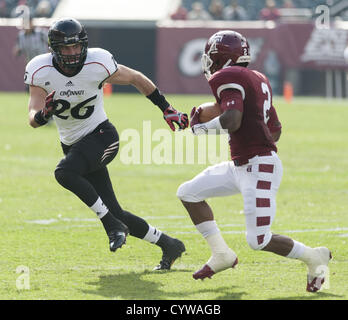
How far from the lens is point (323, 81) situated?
942 inches

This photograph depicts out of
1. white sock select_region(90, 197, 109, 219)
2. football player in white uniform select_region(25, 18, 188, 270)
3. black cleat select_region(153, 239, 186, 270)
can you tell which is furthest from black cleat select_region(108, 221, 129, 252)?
black cleat select_region(153, 239, 186, 270)

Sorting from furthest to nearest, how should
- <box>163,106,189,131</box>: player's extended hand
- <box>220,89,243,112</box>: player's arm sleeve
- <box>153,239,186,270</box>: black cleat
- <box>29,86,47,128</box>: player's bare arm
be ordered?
1. <box>163,106,189,131</box>: player's extended hand
2. <box>29,86,47,128</box>: player's bare arm
3. <box>153,239,186,270</box>: black cleat
4. <box>220,89,243,112</box>: player's arm sleeve

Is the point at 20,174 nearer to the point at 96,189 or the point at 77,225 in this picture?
the point at 77,225

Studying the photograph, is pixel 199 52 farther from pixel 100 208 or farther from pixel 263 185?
pixel 263 185

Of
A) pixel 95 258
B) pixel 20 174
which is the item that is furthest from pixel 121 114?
pixel 95 258

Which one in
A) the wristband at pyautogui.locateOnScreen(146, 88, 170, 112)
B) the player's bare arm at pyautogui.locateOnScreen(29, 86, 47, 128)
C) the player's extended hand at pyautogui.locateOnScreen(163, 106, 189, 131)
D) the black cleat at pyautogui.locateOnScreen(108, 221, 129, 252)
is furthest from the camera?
the wristband at pyautogui.locateOnScreen(146, 88, 170, 112)

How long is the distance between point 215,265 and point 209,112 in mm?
982

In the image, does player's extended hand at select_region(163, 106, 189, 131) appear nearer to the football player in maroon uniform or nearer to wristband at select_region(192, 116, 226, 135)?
the football player in maroon uniform

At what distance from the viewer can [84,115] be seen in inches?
242

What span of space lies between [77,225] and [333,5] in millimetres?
17792

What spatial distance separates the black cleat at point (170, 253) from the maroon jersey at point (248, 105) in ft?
3.20

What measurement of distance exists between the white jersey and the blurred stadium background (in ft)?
54.2

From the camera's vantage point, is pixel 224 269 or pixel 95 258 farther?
pixel 95 258

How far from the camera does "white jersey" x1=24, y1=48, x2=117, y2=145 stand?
601 cm
